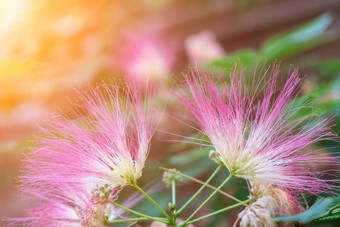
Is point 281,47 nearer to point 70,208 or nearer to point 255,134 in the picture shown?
point 255,134

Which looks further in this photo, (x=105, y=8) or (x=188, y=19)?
(x=188, y=19)

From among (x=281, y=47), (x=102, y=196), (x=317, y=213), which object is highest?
(x=281, y=47)

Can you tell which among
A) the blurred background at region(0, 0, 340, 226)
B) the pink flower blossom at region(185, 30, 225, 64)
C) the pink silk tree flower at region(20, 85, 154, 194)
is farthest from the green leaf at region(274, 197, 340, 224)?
the pink flower blossom at region(185, 30, 225, 64)

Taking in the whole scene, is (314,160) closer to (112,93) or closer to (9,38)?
(112,93)

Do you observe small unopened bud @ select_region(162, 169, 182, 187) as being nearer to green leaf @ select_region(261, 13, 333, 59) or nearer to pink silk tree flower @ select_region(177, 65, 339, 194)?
pink silk tree flower @ select_region(177, 65, 339, 194)

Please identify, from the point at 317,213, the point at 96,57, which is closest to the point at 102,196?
the point at 317,213

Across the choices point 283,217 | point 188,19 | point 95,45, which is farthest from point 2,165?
point 188,19

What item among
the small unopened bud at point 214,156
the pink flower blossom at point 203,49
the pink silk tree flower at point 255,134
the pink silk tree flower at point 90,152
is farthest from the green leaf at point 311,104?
the pink flower blossom at point 203,49
